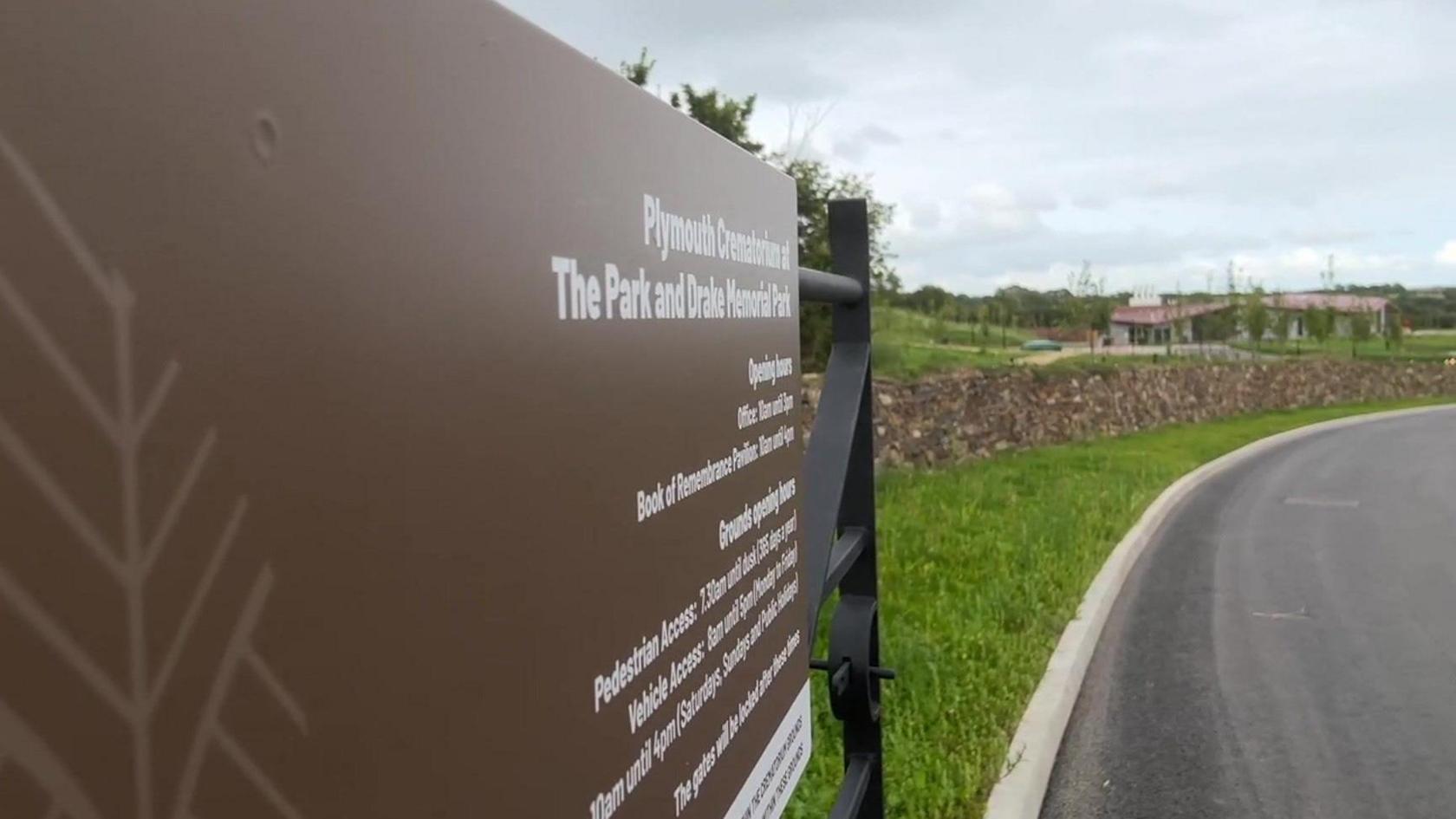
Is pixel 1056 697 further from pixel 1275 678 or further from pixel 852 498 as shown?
pixel 852 498

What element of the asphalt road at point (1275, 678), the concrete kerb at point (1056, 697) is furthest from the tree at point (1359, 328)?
the concrete kerb at point (1056, 697)

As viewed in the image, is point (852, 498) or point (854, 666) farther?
point (852, 498)

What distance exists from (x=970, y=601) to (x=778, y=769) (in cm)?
593

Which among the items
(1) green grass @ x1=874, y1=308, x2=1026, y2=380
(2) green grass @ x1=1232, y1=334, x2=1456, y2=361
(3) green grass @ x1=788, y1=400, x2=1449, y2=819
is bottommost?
(3) green grass @ x1=788, y1=400, x2=1449, y2=819

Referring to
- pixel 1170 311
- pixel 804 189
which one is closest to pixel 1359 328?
pixel 1170 311

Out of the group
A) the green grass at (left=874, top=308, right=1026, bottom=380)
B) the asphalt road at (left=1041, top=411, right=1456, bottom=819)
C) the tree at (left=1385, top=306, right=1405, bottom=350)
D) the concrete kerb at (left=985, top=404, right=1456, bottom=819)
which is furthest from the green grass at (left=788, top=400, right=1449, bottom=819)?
the tree at (left=1385, top=306, right=1405, bottom=350)

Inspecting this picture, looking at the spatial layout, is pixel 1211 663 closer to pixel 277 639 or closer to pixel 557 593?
pixel 557 593

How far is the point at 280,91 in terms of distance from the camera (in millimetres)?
920

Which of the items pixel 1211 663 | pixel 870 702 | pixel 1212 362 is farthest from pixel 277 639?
pixel 1212 362

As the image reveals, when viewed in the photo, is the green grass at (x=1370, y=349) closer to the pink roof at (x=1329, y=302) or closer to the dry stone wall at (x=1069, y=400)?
the pink roof at (x=1329, y=302)

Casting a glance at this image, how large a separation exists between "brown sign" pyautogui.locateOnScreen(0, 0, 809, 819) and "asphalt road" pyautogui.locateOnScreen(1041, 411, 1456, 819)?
4.47 metres

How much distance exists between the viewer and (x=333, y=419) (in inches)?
38.6

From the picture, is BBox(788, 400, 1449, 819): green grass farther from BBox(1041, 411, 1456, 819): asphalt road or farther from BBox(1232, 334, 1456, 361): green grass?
BBox(1232, 334, 1456, 361): green grass

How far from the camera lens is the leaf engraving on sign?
0.71 meters
